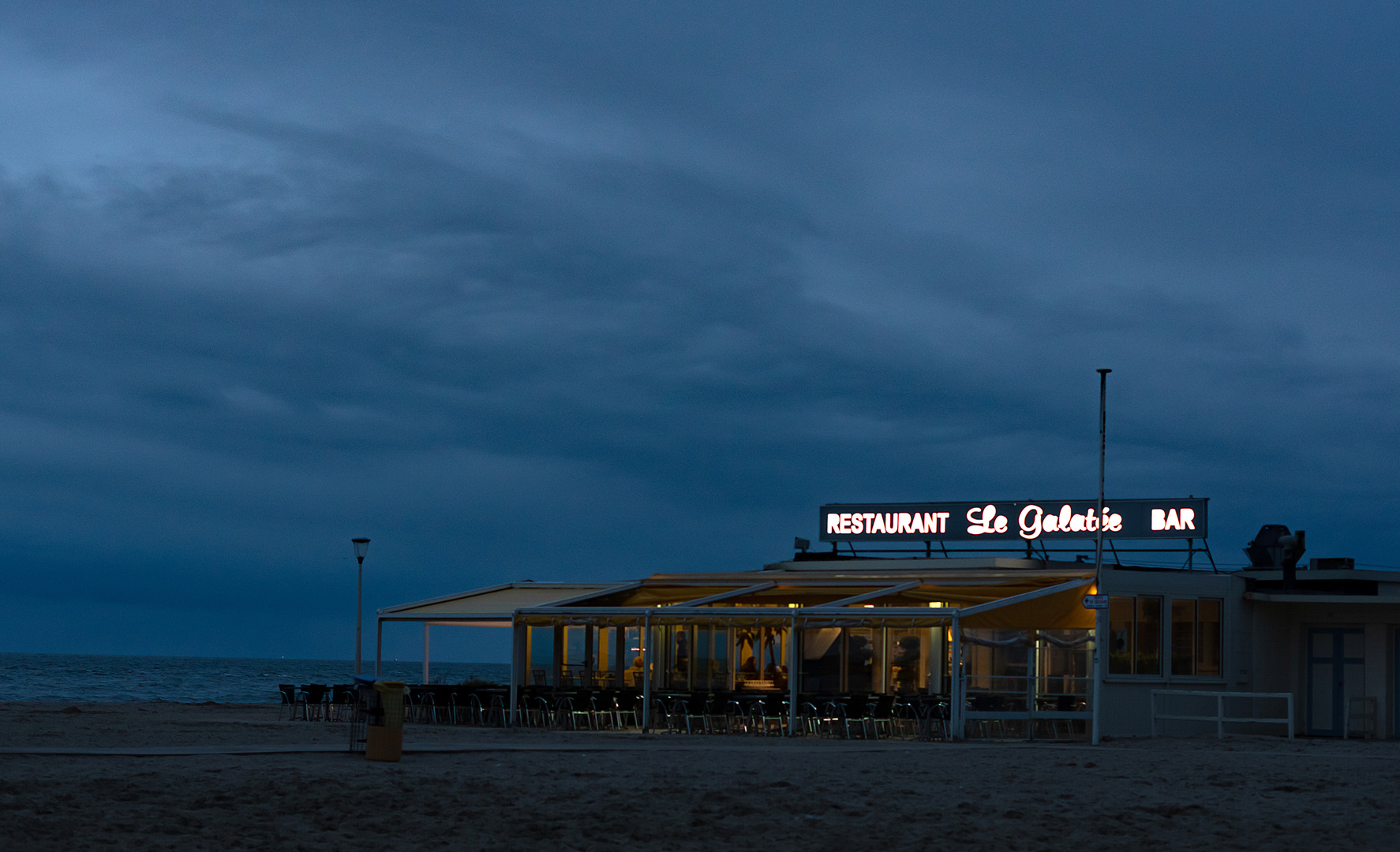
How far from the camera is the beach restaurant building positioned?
863 inches

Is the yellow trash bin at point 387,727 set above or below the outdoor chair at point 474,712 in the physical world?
above

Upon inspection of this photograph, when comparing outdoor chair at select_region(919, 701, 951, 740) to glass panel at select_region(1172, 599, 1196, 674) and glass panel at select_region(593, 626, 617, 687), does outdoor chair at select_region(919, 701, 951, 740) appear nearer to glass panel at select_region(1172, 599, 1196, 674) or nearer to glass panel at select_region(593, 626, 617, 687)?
glass panel at select_region(1172, 599, 1196, 674)

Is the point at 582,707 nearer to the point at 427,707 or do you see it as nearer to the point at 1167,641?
the point at 427,707

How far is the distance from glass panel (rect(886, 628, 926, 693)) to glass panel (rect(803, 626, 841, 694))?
0.96 meters

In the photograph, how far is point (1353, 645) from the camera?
2466 centimetres

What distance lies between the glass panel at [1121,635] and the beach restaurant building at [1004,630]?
3 centimetres

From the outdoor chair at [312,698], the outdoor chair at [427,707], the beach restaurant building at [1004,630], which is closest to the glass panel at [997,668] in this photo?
the beach restaurant building at [1004,630]

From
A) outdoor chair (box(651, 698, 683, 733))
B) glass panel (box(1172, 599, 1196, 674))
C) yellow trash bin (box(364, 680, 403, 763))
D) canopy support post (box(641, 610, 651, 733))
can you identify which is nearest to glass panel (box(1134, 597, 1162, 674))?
glass panel (box(1172, 599, 1196, 674))

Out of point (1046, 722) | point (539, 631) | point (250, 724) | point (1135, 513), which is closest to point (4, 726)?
point (250, 724)

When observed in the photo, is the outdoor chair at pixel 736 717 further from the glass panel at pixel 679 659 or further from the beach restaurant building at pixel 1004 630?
the glass panel at pixel 679 659

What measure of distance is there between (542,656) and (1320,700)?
12.9 m

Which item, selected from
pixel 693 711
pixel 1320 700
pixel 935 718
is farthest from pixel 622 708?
pixel 1320 700

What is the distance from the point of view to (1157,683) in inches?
910

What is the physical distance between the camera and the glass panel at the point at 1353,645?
2458cm
